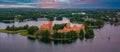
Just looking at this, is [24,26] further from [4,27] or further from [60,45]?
[60,45]

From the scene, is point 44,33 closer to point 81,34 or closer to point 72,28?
point 72,28

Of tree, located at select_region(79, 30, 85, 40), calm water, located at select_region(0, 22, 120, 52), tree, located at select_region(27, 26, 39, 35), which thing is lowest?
calm water, located at select_region(0, 22, 120, 52)

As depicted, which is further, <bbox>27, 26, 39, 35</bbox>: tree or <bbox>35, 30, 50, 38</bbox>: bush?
<bbox>35, 30, 50, 38</bbox>: bush

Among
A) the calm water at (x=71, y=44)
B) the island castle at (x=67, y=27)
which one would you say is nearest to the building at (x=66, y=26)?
the island castle at (x=67, y=27)

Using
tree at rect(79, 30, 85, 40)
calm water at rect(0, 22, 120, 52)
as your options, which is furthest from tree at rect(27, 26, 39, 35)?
tree at rect(79, 30, 85, 40)

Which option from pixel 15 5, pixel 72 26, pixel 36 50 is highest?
pixel 15 5

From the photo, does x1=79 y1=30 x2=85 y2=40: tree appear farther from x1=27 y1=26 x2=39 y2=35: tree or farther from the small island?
x1=27 y1=26 x2=39 y2=35: tree

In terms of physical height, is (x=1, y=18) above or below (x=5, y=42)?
above

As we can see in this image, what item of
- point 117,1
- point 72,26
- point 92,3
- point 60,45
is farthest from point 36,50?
point 117,1

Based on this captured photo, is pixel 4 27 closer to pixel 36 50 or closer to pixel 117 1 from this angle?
pixel 36 50
